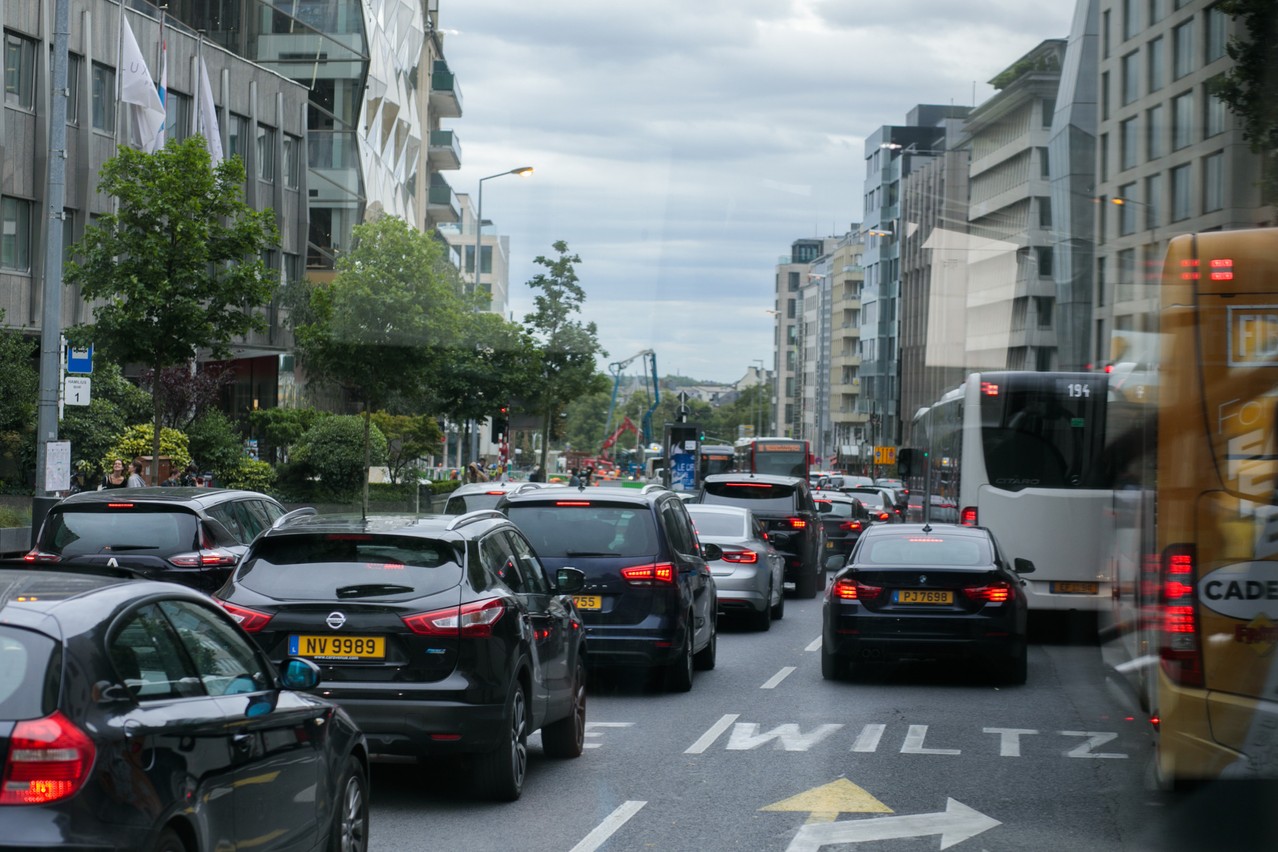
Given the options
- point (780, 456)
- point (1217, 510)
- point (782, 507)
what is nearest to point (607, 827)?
point (1217, 510)

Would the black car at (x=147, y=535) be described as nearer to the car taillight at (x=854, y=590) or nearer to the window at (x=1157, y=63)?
the car taillight at (x=854, y=590)

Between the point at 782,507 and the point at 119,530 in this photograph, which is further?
the point at 782,507

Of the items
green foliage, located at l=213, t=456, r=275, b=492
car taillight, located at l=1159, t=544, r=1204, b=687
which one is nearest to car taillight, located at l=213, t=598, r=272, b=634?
car taillight, located at l=1159, t=544, r=1204, b=687

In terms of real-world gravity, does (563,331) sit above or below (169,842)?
above

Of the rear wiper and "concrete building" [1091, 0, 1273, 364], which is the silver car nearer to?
the rear wiper

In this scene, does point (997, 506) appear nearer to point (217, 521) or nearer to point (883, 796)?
point (217, 521)

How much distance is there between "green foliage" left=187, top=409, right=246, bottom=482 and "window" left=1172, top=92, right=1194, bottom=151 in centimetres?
3355

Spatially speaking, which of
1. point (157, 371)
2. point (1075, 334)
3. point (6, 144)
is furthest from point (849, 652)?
point (6, 144)

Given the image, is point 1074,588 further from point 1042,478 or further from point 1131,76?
point 1131,76

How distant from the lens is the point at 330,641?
336 inches

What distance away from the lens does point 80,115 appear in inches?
1501

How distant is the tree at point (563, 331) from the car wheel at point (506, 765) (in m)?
11.5

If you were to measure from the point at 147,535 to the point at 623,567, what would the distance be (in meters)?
4.17

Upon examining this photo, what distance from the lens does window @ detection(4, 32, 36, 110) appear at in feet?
116
